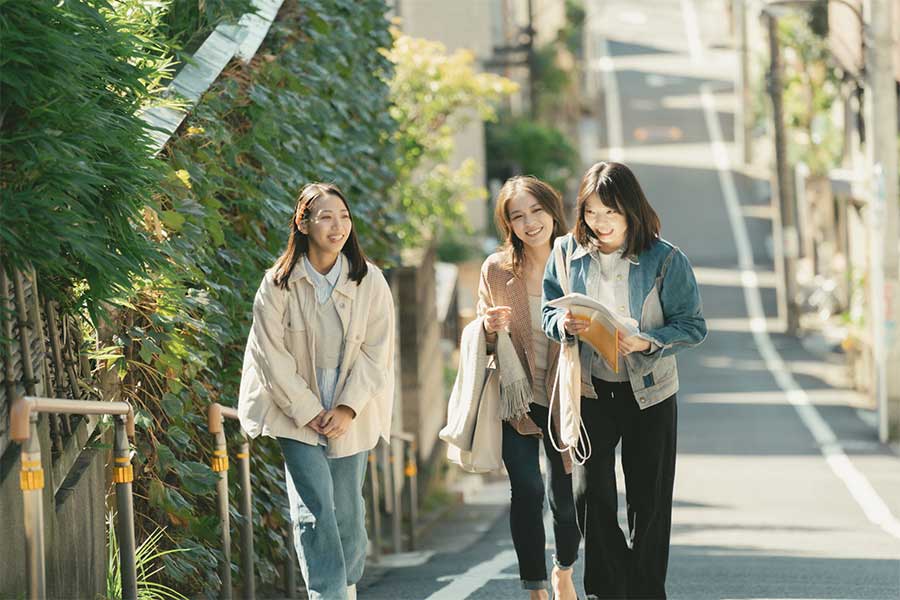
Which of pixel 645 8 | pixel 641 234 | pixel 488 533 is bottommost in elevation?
pixel 488 533

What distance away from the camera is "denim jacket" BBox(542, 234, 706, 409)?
6.14 m

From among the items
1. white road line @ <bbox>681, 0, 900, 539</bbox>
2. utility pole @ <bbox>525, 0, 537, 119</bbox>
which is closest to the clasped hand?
white road line @ <bbox>681, 0, 900, 539</bbox>

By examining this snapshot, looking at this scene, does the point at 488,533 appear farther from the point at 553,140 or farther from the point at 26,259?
the point at 553,140

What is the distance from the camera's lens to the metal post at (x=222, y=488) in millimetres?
7363

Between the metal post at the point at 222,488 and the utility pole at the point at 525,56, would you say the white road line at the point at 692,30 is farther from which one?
the metal post at the point at 222,488

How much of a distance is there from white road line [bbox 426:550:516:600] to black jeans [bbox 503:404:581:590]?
136 centimetres

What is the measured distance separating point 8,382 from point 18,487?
1.24ft

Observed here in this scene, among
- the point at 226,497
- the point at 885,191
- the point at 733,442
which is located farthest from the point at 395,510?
the point at 885,191

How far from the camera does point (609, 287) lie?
248 inches

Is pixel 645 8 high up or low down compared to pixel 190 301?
up

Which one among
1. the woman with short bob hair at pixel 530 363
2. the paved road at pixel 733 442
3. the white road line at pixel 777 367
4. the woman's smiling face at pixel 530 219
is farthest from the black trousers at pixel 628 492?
the white road line at pixel 777 367

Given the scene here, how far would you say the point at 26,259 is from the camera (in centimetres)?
571

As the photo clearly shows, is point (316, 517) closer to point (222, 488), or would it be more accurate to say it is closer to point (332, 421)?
point (332, 421)

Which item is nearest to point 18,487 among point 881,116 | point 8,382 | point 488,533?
point 8,382
